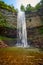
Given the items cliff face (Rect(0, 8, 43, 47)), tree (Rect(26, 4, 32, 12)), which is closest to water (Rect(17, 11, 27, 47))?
cliff face (Rect(0, 8, 43, 47))

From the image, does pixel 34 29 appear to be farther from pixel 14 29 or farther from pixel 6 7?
pixel 6 7

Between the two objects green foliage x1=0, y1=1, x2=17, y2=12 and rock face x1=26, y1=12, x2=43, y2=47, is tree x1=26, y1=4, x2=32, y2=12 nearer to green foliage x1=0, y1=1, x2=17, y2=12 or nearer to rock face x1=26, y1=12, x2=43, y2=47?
rock face x1=26, y1=12, x2=43, y2=47

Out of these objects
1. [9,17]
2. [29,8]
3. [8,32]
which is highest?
[29,8]

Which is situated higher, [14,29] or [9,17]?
[9,17]

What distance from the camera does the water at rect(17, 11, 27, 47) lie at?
404 cm

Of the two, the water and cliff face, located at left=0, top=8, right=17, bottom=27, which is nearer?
the water

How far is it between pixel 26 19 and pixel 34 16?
0.29m

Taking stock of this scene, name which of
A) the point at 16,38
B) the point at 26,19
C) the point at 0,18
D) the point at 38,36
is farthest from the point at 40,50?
the point at 0,18

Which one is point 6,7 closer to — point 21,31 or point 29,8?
point 29,8

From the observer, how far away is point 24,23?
14.0 feet

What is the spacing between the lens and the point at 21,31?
423 cm

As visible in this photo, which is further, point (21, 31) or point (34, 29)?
point (34, 29)

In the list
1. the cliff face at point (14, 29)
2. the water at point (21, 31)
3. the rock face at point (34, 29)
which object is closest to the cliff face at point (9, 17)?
the cliff face at point (14, 29)

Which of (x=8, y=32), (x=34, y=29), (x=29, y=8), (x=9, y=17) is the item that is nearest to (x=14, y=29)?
(x=8, y=32)
